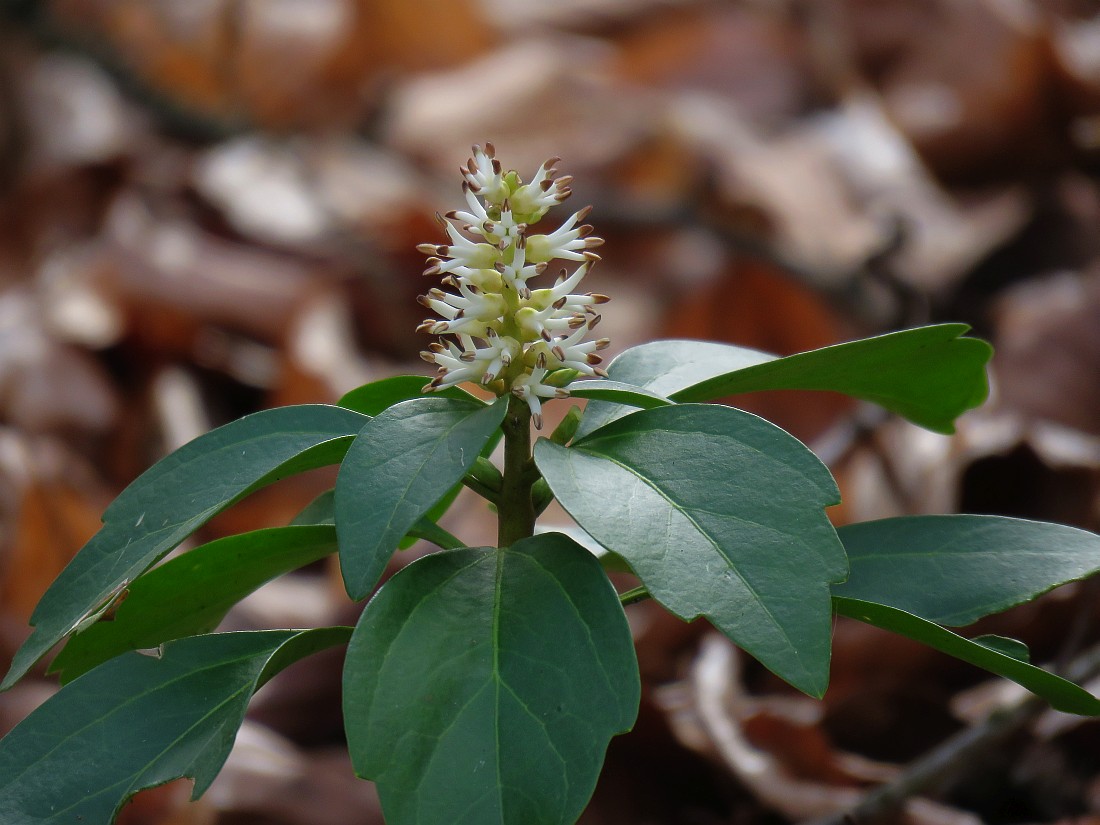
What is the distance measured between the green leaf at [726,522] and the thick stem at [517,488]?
88mm

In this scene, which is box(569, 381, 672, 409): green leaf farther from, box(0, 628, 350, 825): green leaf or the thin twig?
the thin twig

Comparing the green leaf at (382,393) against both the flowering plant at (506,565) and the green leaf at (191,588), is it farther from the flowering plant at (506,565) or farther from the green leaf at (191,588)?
the green leaf at (191,588)

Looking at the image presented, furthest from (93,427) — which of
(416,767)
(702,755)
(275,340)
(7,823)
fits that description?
(416,767)

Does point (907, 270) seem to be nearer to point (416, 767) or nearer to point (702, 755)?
point (702, 755)

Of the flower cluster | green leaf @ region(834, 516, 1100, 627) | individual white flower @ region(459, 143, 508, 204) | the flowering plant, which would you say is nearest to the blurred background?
green leaf @ region(834, 516, 1100, 627)

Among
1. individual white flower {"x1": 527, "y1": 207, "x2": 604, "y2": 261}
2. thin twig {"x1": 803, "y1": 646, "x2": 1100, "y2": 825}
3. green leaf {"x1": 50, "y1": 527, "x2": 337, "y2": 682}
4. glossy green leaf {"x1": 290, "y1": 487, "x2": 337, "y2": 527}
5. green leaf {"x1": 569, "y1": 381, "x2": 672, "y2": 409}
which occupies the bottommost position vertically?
thin twig {"x1": 803, "y1": 646, "x2": 1100, "y2": 825}

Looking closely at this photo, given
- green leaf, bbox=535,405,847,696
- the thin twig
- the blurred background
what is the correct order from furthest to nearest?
the blurred background → the thin twig → green leaf, bbox=535,405,847,696

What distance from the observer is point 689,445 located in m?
0.89

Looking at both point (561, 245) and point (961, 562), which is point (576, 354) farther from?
point (961, 562)

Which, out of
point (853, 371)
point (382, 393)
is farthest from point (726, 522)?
point (382, 393)

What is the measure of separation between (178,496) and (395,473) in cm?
21

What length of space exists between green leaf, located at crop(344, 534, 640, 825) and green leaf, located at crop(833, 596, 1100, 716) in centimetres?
22

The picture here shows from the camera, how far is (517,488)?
1025 mm

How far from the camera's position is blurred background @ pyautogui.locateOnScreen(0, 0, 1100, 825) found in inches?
69.1
